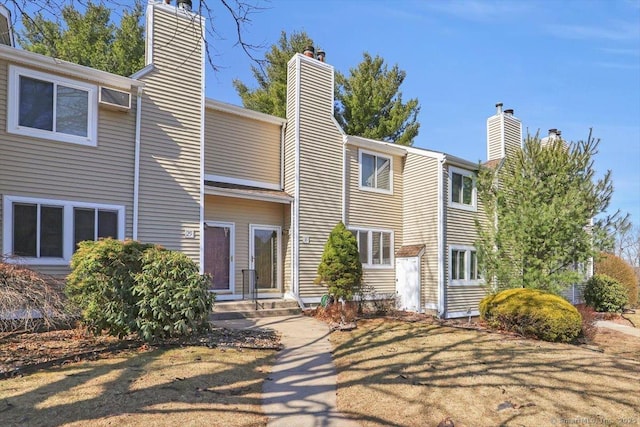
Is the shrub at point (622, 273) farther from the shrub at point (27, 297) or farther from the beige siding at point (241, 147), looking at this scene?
the shrub at point (27, 297)

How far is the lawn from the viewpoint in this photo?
414 cm

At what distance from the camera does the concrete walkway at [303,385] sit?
14.5 ft

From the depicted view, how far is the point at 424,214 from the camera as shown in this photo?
14.7m

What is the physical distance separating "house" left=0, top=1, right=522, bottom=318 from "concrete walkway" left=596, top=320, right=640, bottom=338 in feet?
13.3

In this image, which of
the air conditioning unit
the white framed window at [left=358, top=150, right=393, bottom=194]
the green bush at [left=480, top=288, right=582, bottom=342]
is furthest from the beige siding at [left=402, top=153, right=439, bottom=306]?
the air conditioning unit

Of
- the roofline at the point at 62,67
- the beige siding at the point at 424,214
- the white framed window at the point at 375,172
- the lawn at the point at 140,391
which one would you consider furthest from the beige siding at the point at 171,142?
the beige siding at the point at 424,214

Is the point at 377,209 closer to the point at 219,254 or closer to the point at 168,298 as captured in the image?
the point at 219,254

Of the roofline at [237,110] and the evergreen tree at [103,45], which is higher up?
the evergreen tree at [103,45]

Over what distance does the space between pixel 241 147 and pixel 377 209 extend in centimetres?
524

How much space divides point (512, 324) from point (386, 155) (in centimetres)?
736

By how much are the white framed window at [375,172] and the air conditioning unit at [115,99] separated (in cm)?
761

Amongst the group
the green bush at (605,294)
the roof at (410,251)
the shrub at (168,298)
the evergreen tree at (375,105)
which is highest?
the evergreen tree at (375,105)

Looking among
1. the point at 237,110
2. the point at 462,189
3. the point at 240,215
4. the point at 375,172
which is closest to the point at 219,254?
the point at 240,215

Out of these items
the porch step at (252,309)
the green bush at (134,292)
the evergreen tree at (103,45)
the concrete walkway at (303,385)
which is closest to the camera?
the concrete walkway at (303,385)
